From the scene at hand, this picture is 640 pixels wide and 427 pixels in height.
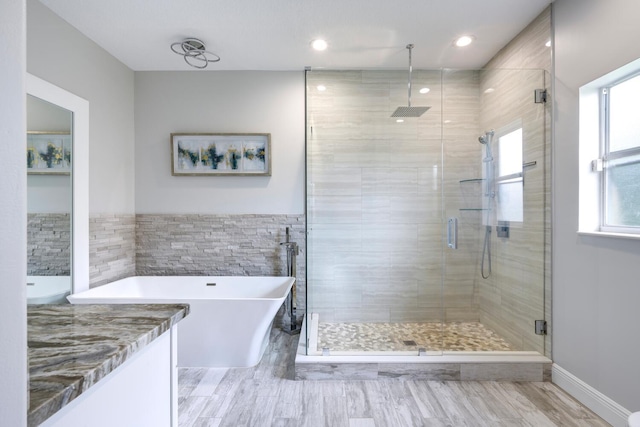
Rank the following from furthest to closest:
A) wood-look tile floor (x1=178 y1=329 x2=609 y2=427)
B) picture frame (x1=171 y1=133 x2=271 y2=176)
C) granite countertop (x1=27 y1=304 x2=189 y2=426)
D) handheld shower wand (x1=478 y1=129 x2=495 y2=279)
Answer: picture frame (x1=171 y1=133 x2=271 y2=176) < handheld shower wand (x1=478 y1=129 x2=495 y2=279) < wood-look tile floor (x1=178 y1=329 x2=609 y2=427) < granite countertop (x1=27 y1=304 x2=189 y2=426)

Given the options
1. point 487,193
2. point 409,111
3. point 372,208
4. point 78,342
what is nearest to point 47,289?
point 78,342

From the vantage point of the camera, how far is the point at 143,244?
3.60 meters

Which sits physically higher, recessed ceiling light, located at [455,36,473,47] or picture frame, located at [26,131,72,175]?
recessed ceiling light, located at [455,36,473,47]

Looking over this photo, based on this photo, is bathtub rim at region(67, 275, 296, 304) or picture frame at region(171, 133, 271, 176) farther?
picture frame at region(171, 133, 271, 176)

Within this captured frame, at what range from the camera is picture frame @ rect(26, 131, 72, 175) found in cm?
236

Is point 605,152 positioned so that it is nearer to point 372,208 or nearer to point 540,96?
point 540,96

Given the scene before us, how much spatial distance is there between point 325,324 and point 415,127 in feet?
6.15

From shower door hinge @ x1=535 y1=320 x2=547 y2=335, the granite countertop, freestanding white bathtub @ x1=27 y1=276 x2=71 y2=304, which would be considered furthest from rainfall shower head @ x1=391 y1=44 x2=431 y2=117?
freestanding white bathtub @ x1=27 y1=276 x2=71 y2=304

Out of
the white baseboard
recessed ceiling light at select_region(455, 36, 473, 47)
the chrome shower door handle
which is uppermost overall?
recessed ceiling light at select_region(455, 36, 473, 47)

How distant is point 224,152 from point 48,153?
1442 millimetres

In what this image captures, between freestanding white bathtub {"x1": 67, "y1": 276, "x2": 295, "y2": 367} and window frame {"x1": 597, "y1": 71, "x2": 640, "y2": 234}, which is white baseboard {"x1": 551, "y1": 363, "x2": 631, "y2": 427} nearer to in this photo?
window frame {"x1": 597, "y1": 71, "x2": 640, "y2": 234}

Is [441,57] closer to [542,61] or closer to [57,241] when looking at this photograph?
[542,61]

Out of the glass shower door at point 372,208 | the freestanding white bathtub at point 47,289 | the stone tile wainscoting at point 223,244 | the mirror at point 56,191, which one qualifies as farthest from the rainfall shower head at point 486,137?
Answer: the freestanding white bathtub at point 47,289

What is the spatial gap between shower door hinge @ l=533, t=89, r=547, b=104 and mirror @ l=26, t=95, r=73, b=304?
3.56 m
